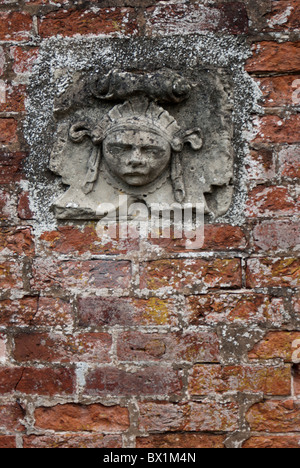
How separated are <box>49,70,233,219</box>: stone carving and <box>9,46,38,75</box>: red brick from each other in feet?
0.68

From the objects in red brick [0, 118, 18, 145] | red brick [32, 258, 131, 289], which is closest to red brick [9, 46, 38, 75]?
red brick [0, 118, 18, 145]

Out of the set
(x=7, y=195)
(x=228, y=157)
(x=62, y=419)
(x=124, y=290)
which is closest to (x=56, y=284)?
(x=124, y=290)

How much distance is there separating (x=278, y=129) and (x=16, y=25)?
3.80 ft

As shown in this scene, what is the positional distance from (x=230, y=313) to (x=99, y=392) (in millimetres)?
625

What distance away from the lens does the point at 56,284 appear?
6.77ft

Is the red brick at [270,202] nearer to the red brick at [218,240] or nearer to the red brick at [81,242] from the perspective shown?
the red brick at [218,240]

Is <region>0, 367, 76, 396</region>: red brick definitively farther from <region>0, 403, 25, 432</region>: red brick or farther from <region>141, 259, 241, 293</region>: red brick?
<region>141, 259, 241, 293</region>: red brick

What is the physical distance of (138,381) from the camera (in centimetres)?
202

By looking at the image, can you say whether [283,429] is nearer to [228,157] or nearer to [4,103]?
[228,157]

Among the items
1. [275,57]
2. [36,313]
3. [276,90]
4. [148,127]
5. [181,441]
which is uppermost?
[275,57]

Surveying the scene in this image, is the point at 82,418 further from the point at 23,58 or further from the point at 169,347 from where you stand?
the point at 23,58

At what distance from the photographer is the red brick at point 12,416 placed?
207 cm

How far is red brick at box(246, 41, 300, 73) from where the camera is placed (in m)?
1.97

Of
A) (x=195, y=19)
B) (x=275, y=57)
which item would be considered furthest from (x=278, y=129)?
(x=195, y=19)
